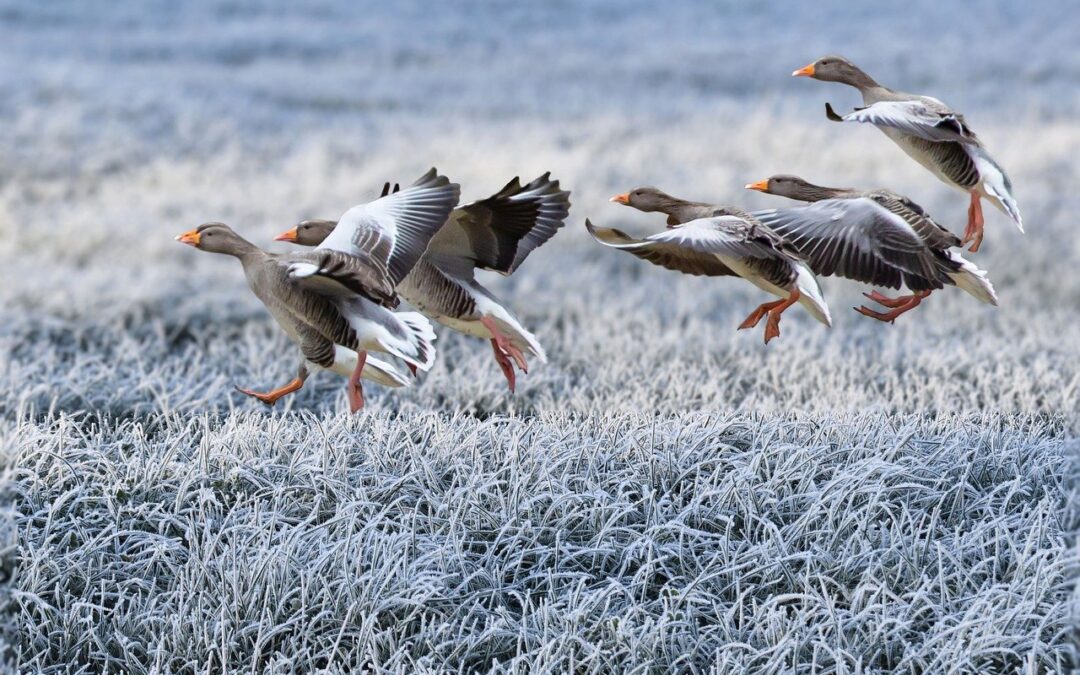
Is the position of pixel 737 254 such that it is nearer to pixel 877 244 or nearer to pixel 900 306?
pixel 877 244

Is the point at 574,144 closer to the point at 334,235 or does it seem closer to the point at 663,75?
the point at 663,75

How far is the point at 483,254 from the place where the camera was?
208 cm

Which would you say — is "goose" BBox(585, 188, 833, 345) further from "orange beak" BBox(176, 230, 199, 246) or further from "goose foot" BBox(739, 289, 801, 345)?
"orange beak" BBox(176, 230, 199, 246)

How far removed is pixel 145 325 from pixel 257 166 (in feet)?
17.3

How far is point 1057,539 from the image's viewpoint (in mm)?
3346

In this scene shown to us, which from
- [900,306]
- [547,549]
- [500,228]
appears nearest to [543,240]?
[500,228]

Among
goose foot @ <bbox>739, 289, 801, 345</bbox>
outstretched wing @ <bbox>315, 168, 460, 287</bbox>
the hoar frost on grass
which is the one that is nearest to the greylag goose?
outstretched wing @ <bbox>315, 168, 460, 287</bbox>

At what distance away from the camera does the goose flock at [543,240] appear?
1.85m

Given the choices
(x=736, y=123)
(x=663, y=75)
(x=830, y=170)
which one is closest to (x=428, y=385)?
(x=830, y=170)

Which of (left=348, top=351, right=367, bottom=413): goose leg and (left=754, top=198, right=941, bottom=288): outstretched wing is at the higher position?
(left=754, top=198, right=941, bottom=288): outstretched wing

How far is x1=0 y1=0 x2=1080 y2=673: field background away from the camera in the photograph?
10.0 feet

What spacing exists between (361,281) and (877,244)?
823mm

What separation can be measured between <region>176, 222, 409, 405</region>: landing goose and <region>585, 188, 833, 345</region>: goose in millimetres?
476

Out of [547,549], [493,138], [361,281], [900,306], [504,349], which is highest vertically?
[361,281]
